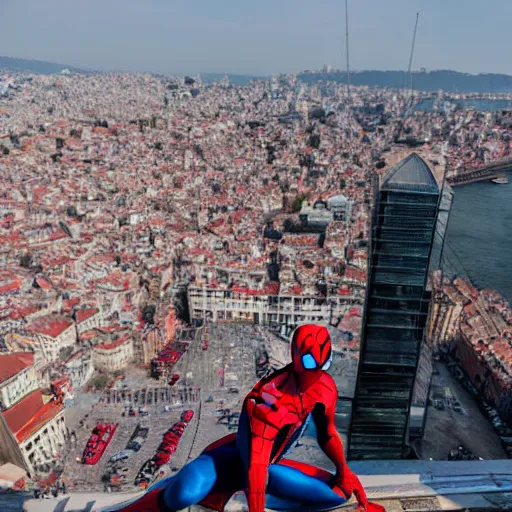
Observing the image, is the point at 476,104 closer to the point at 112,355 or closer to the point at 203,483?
the point at 112,355

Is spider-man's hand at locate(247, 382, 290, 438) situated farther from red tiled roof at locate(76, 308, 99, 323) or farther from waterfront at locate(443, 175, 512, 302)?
waterfront at locate(443, 175, 512, 302)

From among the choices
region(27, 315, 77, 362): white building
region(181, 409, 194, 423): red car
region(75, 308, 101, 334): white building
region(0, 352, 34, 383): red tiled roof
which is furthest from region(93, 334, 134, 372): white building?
region(181, 409, 194, 423): red car

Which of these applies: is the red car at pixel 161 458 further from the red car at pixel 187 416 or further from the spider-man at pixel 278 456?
the spider-man at pixel 278 456

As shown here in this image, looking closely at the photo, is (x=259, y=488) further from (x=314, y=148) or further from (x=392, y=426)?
(x=314, y=148)

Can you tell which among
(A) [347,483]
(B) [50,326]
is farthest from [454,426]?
(B) [50,326]

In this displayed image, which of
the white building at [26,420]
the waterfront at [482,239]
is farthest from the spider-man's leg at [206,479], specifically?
the waterfront at [482,239]

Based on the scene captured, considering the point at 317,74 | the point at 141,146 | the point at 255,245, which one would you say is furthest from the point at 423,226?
the point at 317,74
